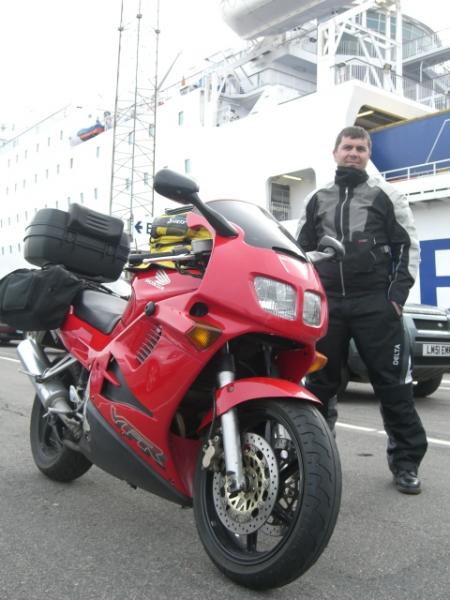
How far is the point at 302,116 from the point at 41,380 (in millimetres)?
21038

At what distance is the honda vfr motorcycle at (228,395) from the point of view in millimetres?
2016

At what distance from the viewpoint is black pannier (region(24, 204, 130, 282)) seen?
11.4 feet

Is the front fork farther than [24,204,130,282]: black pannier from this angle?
No

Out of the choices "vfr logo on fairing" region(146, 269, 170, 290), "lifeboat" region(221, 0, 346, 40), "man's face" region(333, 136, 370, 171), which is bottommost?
"vfr logo on fairing" region(146, 269, 170, 290)

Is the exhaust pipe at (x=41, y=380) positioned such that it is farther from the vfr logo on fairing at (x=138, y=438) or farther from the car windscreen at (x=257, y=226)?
the car windscreen at (x=257, y=226)

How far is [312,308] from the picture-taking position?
7.39 feet

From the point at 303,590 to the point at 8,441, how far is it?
10.1 ft

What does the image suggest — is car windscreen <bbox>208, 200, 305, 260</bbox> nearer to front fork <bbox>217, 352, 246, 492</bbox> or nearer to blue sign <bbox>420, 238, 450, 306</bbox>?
front fork <bbox>217, 352, 246, 492</bbox>

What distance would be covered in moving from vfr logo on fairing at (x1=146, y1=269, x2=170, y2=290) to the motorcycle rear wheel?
1.24 meters

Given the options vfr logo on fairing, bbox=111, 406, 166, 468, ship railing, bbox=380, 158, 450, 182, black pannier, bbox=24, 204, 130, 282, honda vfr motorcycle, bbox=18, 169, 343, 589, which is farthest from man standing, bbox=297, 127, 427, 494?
ship railing, bbox=380, 158, 450, 182

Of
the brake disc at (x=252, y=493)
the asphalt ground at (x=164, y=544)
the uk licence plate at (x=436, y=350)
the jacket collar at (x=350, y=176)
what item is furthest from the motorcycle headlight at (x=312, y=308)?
the uk licence plate at (x=436, y=350)

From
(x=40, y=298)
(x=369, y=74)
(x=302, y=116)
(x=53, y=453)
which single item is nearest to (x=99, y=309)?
(x=40, y=298)

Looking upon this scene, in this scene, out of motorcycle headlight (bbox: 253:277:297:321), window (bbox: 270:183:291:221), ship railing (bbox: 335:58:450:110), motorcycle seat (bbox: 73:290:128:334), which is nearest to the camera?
motorcycle headlight (bbox: 253:277:297:321)

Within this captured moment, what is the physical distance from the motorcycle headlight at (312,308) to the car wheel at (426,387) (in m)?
5.20
